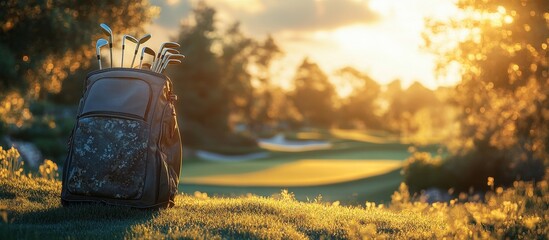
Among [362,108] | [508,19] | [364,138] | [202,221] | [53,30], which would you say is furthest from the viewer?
[362,108]

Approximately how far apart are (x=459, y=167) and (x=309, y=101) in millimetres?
78720

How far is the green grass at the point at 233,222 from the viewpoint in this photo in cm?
622

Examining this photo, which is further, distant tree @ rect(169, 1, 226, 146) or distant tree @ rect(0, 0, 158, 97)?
distant tree @ rect(169, 1, 226, 146)

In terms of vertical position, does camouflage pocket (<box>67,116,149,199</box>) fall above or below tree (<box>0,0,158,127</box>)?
below

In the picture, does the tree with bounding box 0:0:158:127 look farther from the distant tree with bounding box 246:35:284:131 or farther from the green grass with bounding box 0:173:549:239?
the distant tree with bounding box 246:35:284:131

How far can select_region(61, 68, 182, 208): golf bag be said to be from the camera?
7.43 m

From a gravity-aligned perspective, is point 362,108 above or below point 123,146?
above

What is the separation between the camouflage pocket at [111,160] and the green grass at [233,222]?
0.25 meters

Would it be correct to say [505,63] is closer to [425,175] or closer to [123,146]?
[123,146]

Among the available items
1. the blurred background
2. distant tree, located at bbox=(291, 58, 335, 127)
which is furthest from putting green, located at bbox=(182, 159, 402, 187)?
distant tree, located at bbox=(291, 58, 335, 127)

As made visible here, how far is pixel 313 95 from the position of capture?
337 feet

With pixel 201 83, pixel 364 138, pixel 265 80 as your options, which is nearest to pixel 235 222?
pixel 201 83

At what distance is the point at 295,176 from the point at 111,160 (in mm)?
23418

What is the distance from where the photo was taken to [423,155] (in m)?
25.9
